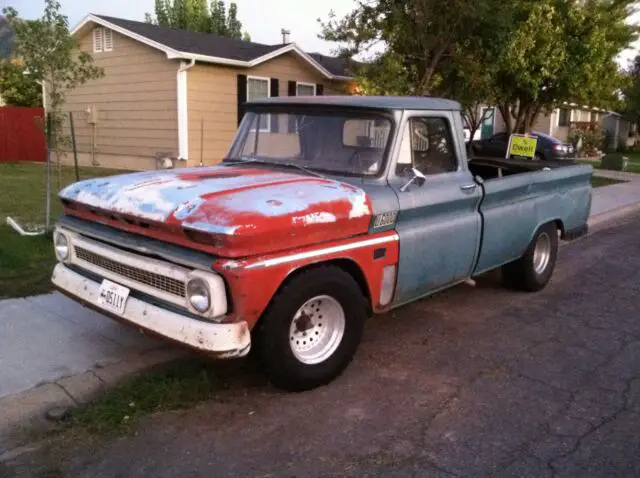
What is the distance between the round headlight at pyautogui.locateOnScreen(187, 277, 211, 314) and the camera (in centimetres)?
321

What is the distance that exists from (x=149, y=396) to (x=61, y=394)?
1.75 ft

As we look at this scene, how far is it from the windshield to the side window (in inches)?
7.3

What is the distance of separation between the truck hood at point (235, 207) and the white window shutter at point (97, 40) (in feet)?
50.6

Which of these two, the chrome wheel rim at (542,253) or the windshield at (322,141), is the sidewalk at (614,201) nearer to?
the chrome wheel rim at (542,253)

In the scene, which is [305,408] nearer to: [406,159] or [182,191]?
[182,191]

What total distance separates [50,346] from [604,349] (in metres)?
4.19

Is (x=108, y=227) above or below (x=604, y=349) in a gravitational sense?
above

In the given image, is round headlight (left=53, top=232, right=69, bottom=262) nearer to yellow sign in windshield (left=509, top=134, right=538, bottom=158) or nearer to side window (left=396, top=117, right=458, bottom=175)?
side window (left=396, top=117, right=458, bottom=175)

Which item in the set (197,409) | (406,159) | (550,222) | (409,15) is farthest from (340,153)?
(409,15)

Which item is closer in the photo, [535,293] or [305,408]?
[305,408]

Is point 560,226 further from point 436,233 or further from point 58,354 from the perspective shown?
point 58,354

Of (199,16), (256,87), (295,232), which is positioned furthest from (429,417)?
(199,16)

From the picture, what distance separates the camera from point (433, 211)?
14.6 ft

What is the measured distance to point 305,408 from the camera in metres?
3.66
